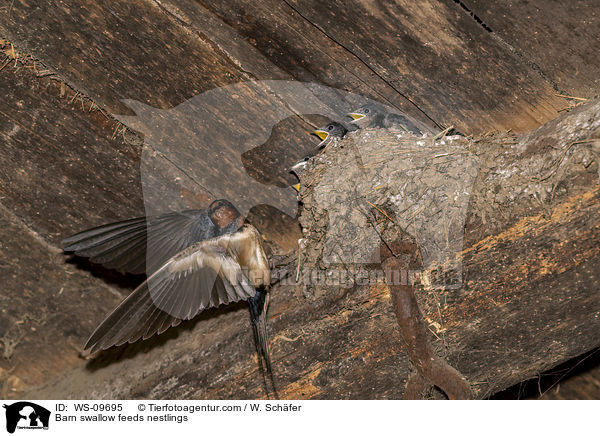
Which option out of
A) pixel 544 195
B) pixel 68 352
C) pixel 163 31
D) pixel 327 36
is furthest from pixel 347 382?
pixel 68 352

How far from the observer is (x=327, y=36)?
A: 236 cm

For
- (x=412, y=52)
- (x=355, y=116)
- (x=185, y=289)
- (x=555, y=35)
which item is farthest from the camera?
(x=355, y=116)

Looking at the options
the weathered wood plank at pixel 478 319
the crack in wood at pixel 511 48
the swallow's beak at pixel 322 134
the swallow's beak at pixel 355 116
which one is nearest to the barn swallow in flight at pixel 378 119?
the swallow's beak at pixel 355 116

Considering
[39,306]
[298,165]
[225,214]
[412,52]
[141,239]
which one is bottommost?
[39,306]

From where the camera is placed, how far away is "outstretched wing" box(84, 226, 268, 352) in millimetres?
2445

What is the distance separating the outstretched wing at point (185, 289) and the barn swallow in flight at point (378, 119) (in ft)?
2.45

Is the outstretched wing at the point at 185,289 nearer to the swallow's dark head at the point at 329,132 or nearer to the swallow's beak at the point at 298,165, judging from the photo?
the swallow's beak at the point at 298,165

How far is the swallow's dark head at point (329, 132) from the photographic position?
2727mm
